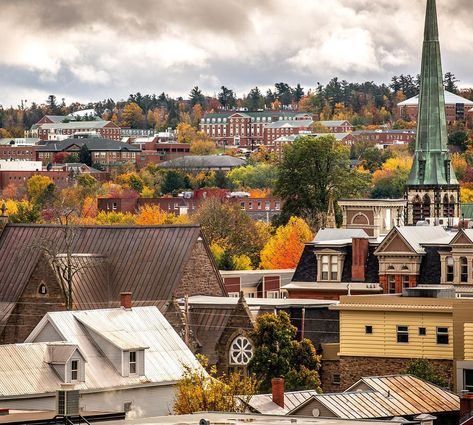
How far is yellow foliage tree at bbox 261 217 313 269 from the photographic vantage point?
148 meters

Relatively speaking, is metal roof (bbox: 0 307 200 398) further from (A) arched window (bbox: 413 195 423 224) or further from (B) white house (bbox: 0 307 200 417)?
(A) arched window (bbox: 413 195 423 224)

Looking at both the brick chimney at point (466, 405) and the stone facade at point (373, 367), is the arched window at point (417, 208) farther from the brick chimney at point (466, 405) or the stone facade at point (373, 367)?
the brick chimney at point (466, 405)

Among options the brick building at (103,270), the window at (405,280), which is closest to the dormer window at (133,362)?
the brick building at (103,270)

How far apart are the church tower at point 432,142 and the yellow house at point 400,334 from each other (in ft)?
212

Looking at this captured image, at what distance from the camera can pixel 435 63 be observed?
14762 centimetres

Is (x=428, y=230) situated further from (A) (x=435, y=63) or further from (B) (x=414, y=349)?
(A) (x=435, y=63)

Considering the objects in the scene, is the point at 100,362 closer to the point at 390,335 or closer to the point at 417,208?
the point at 390,335

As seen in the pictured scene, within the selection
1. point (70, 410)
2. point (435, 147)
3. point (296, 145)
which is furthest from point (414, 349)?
point (296, 145)

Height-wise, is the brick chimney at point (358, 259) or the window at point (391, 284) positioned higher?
the brick chimney at point (358, 259)

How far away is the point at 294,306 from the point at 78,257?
9.31 metres

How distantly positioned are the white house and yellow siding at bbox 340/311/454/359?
24.3ft

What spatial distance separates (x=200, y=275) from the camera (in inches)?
3474

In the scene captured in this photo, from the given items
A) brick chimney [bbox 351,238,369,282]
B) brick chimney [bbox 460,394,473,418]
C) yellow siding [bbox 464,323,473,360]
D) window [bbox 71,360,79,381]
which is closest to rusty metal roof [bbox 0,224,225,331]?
brick chimney [bbox 351,238,369,282]

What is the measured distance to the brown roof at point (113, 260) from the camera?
86.9m
